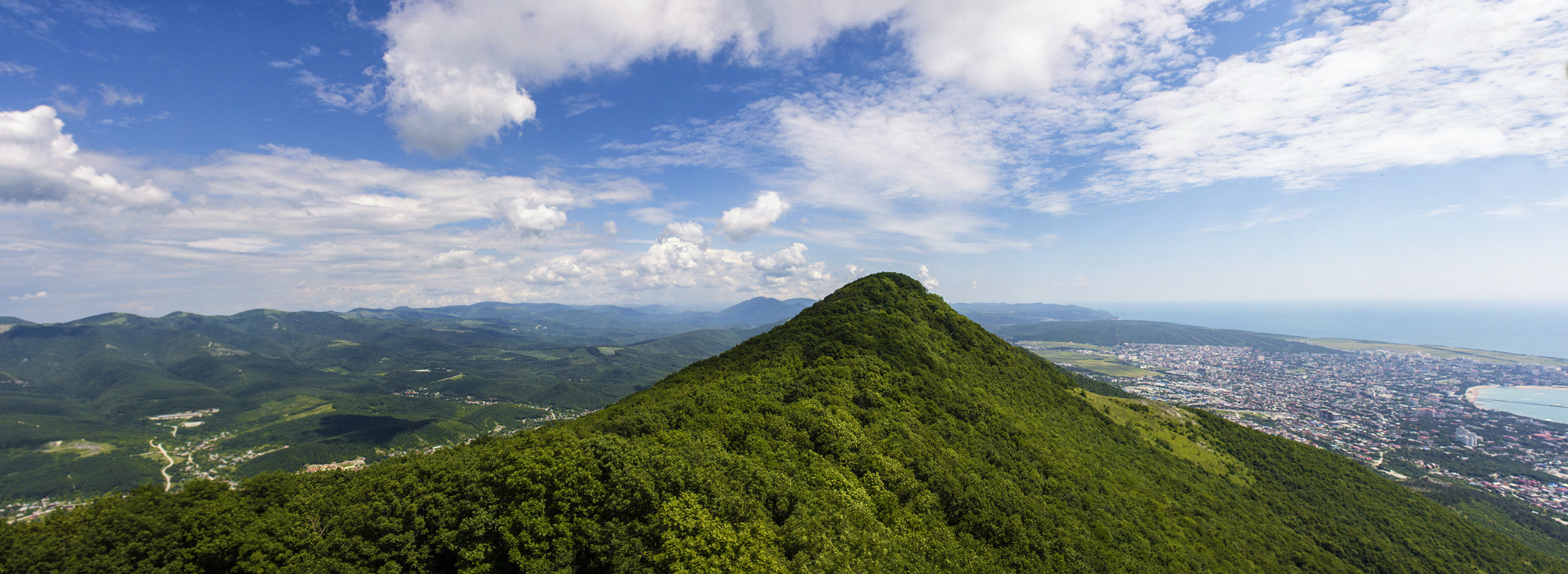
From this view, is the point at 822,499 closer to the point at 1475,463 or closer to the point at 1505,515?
the point at 1505,515

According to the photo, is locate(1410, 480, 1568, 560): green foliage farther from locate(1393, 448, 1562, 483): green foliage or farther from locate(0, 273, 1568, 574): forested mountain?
locate(0, 273, 1568, 574): forested mountain

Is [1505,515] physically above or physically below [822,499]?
below

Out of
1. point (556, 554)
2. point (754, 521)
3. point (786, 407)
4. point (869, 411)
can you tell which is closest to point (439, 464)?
point (556, 554)

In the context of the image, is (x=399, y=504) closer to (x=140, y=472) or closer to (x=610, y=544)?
(x=610, y=544)

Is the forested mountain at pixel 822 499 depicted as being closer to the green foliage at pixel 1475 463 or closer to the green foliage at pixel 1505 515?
the green foliage at pixel 1505 515

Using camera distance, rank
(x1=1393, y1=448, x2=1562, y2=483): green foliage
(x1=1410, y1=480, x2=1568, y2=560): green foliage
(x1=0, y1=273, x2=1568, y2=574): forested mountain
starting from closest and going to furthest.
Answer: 1. (x1=0, y1=273, x2=1568, y2=574): forested mountain
2. (x1=1410, y1=480, x2=1568, y2=560): green foliage
3. (x1=1393, y1=448, x2=1562, y2=483): green foliage

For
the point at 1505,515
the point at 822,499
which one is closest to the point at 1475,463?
the point at 1505,515

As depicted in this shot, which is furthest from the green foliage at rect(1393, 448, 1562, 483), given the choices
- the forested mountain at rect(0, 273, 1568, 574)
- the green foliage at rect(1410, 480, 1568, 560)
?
the forested mountain at rect(0, 273, 1568, 574)

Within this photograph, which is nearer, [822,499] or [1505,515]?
[822,499]
